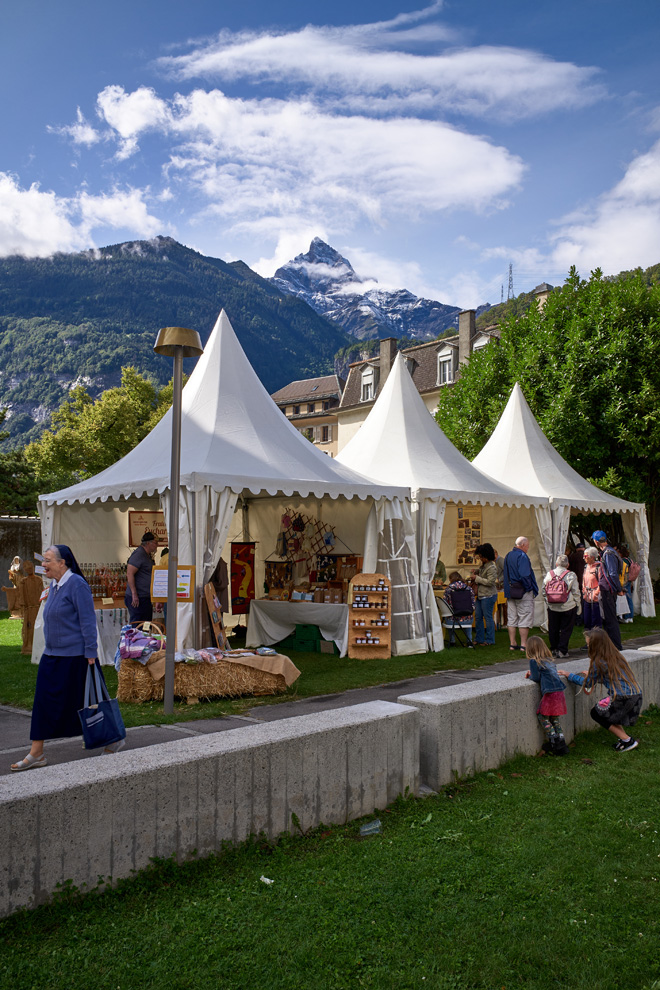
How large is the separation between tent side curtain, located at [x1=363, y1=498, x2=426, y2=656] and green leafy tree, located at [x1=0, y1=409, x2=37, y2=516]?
73.0ft

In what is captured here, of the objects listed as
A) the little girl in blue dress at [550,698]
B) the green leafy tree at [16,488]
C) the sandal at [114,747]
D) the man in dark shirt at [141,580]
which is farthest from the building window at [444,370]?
the sandal at [114,747]

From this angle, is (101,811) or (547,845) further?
(547,845)

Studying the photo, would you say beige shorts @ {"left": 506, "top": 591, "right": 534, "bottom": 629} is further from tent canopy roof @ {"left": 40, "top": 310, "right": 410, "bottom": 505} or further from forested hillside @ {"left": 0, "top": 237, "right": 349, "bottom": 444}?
forested hillside @ {"left": 0, "top": 237, "right": 349, "bottom": 444}

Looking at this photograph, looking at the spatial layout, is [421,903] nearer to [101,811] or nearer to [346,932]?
[346,932]

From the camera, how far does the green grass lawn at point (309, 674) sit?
764 centimetres

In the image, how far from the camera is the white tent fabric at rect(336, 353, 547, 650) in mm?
12258

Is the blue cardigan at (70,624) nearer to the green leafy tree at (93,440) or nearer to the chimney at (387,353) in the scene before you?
the green leafy tree at (93,440)

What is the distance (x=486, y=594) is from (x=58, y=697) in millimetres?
8836

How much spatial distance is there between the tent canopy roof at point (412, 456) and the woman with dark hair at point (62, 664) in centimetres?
765

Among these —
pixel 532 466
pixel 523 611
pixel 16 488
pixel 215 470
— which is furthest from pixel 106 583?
pixel 16 488

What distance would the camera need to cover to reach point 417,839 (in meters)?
4.32

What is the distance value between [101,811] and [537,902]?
212 cm

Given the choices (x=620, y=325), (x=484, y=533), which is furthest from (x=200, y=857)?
(x=620, y=325)

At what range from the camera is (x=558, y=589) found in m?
10.7
